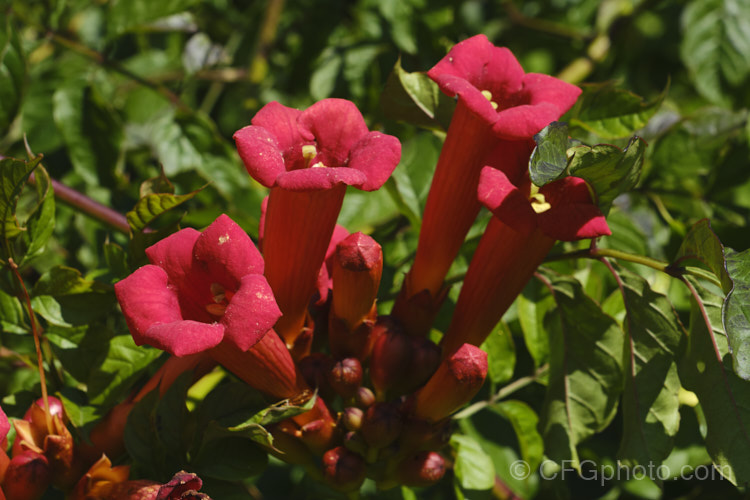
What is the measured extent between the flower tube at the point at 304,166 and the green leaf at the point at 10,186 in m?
0.53

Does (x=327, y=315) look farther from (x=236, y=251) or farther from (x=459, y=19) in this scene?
(x=459, y=19)

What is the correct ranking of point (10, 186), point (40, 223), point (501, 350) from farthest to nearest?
point (501, 350)
point (40, 223)
point (10, 186)

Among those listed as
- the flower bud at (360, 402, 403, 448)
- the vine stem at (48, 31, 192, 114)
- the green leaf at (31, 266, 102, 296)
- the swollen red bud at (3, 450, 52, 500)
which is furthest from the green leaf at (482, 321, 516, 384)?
the vine stem at (48, 31, 192, 114)

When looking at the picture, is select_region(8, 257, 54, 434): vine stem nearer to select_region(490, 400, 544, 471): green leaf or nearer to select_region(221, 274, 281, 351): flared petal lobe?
select_region(221, 274, 281, 351): flared petal lobe

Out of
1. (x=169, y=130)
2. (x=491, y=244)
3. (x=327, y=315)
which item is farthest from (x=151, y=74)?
(x=491, y=244)

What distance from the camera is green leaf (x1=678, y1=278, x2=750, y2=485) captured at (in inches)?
65.1

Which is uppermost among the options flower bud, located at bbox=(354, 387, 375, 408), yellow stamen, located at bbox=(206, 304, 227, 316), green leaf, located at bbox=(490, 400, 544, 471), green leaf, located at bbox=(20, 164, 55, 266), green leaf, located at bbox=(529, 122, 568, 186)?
green leaf, located at bbox=(529, 122, 568, 186)

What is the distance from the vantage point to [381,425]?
1825 mm

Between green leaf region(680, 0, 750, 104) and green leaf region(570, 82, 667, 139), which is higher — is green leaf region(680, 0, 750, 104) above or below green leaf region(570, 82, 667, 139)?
below

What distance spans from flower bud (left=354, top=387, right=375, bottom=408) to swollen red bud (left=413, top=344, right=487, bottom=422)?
12cm

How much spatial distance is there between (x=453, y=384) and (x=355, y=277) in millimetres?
356

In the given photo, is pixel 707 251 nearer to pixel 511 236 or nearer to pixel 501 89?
pixel 511 236

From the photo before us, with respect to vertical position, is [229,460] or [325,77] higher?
[325,77]

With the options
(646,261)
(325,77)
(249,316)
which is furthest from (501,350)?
(325,77)
